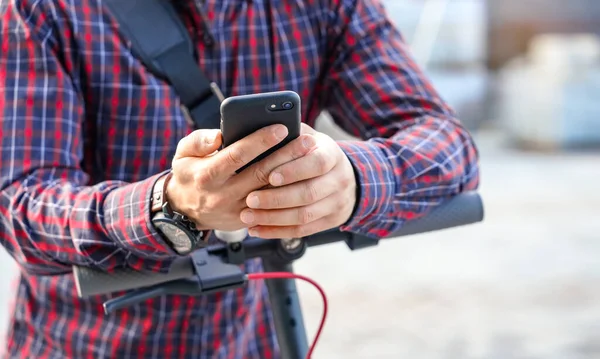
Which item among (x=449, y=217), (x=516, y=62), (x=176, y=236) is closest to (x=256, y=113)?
(x=176, y=236)

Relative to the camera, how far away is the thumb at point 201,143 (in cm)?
96

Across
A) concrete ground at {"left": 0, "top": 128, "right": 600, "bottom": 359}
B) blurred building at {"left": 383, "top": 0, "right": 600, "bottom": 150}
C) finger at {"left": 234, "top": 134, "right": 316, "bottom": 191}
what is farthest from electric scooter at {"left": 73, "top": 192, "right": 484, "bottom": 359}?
blurred building at {"left": 383, "top": 0, "right": 600, "bottom": 150}

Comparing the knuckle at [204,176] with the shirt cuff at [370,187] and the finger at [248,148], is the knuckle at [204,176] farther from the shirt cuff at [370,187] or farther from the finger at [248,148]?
the shirt cuff at [370,187]

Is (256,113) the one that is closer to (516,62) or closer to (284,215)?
(284,215)

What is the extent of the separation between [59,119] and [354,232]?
0.48m

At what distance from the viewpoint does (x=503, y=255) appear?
5.24 metres

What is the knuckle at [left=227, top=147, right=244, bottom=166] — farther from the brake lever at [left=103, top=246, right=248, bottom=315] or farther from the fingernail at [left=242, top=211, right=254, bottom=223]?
the brake lever at [left=103, top=246, right=248, bottom=315]

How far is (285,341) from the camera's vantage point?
122cm

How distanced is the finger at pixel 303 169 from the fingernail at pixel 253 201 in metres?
0.03

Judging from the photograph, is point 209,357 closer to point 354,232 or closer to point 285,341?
Answer: point 285,341

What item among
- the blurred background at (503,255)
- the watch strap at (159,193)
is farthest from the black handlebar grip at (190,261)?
the blurred background at (503,255)

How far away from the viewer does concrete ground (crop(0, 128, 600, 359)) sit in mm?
4090

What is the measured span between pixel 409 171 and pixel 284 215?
319 millimetres

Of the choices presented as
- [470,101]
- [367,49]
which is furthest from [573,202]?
[367,49]
